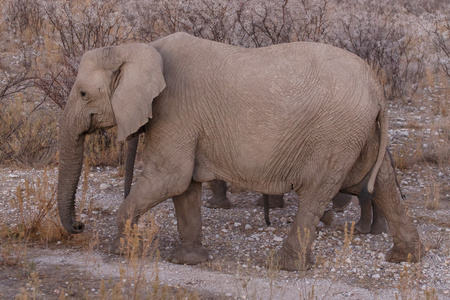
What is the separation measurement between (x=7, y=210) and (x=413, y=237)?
4220 millimetres

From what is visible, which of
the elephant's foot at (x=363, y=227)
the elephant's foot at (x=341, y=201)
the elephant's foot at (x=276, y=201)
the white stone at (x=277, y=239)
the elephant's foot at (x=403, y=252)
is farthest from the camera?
the elephant's foot at (x=276, y=201)

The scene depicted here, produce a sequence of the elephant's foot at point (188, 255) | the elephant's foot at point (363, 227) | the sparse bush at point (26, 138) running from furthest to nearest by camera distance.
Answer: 1. the sparse bush at point (26, 138)
2. the elephant's foot at point (363, 227)
3. the elephant's foot at point (188, 255)

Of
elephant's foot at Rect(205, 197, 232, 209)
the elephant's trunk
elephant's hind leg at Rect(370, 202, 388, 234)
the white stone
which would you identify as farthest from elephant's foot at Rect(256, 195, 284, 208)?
the elephant's trunk

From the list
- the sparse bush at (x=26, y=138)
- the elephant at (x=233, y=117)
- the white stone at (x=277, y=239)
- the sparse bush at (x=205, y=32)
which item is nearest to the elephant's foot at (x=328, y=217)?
the white stone at (x=277, y=239)

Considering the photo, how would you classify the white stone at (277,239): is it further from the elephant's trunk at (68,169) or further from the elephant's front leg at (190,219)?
the elephant's trunk at (68,169)

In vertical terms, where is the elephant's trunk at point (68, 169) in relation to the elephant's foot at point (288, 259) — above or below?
above

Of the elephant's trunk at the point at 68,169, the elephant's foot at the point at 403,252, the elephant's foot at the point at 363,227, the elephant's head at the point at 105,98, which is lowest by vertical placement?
the elephant's foot at the point at 403,252

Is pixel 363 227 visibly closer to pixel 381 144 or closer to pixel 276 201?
pixel 276 201

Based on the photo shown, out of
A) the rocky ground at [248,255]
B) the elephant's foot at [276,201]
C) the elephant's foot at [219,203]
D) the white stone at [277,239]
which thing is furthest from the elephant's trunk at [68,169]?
the elephant's foot at [276,201]

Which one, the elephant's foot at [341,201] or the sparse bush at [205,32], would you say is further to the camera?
the sparse bush at [205,32]

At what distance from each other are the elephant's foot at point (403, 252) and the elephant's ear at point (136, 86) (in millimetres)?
2510

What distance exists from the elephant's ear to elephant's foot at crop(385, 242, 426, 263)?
8.24 feet

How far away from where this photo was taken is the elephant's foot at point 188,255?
608 cm

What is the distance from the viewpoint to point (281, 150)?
226 inches
